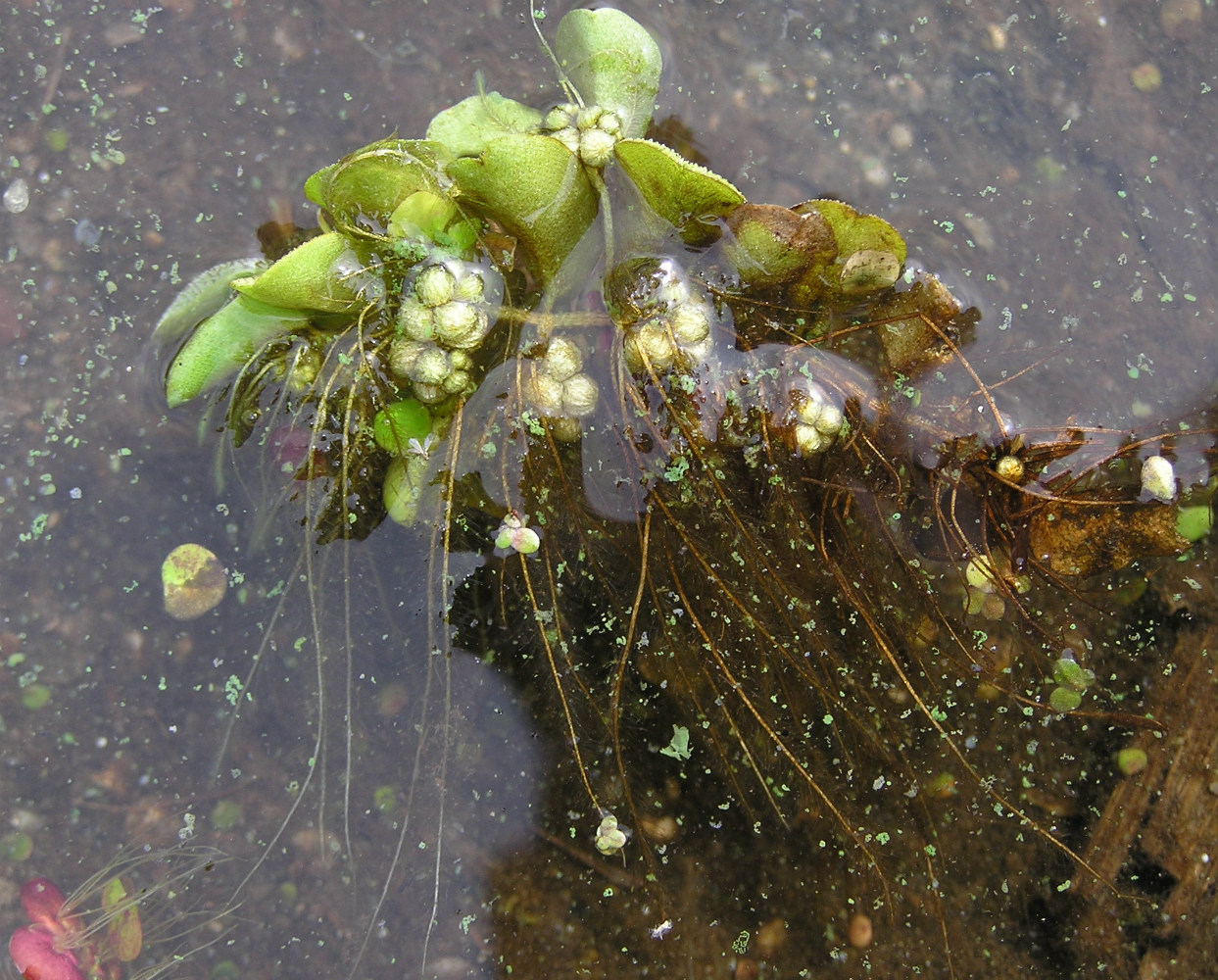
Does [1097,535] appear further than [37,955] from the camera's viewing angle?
Yes

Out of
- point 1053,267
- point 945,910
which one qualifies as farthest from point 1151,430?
point 945,910

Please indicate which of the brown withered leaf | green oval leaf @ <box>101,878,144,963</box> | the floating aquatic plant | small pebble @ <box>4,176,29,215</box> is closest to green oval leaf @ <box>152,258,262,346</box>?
the floating aquatic plant

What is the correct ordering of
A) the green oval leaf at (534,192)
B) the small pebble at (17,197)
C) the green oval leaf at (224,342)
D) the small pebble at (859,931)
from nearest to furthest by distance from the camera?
the green oval leaf at (534,192)
the green oval leaf at (224,342)
the small pebble at (17,197)
the small pebble at (859,931)

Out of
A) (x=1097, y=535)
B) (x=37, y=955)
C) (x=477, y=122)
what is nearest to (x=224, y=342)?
(x=477, y=122)

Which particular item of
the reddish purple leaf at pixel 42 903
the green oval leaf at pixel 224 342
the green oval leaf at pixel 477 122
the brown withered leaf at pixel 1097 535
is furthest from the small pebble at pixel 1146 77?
the reddish purple leaf at pixel 42 903

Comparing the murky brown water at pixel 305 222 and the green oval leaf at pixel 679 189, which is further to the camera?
the murky brown water at pixel 305 222

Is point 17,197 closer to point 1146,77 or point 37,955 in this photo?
point 37,955

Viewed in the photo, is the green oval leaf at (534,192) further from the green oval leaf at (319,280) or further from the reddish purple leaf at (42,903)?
the reddish purple leaf at (42,903)

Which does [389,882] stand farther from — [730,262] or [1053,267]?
[1053,267]
